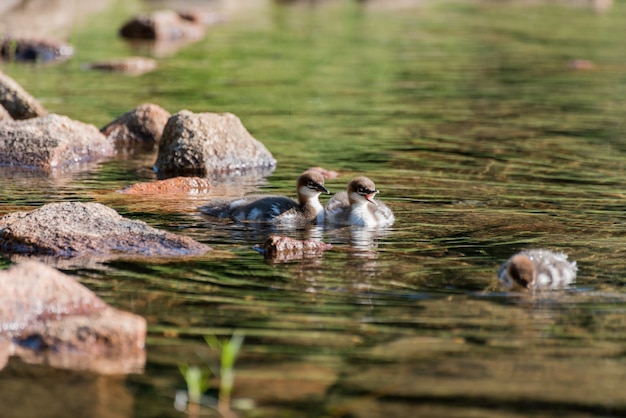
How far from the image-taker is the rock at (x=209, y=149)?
1277cm

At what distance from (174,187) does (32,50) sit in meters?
13.5

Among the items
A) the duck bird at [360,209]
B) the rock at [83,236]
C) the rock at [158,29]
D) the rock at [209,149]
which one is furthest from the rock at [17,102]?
the rock at [158,29]

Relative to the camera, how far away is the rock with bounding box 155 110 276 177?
12.8 meters

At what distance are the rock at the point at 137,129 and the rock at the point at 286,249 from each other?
6218 mm

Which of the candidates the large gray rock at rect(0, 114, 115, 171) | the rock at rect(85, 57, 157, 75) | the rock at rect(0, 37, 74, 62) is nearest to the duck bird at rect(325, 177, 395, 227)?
the large gray rock at rect(0, 114, 115, 171)

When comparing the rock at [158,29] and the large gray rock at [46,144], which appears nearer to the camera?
the large gray rock at [46,144]

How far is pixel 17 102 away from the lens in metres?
15.1

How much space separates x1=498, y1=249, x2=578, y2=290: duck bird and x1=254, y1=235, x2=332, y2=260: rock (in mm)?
1557

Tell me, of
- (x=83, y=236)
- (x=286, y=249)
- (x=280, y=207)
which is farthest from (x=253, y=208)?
(x=83, y=236)

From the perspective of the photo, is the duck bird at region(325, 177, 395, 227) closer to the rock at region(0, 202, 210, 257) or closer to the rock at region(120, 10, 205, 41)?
the rock at region(0, 202, 210, 257)

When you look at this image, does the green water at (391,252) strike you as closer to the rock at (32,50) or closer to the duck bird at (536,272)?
the duck bird at (536,272)

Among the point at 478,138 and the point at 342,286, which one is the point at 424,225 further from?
the point at 478,138

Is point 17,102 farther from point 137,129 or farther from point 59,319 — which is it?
point 59,319

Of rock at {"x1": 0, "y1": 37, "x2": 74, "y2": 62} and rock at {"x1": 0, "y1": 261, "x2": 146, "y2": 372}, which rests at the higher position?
rock at {"x1": 0, "y1": 37, "x2": 74, "y2": 62}
